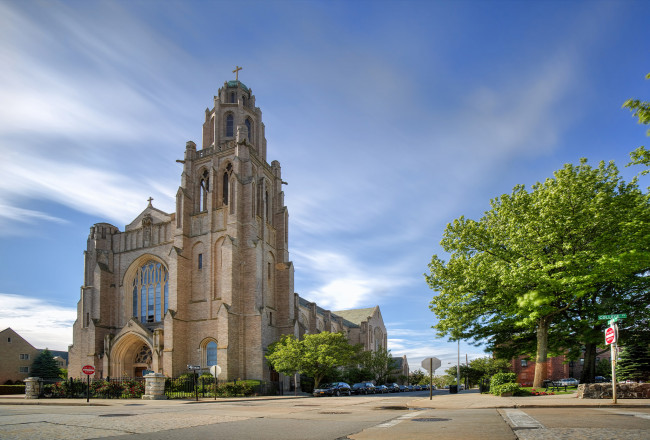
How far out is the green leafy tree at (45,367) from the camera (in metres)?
60.2

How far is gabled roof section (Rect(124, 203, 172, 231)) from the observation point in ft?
154

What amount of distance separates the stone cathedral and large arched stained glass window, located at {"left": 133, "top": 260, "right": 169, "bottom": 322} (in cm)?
10

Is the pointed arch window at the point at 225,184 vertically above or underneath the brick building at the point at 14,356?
above

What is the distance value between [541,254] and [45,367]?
6286 cm

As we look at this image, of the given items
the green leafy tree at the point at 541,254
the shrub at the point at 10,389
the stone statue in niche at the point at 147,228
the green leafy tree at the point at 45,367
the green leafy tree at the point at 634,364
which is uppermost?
the stone statue in niche at the point at 147,228

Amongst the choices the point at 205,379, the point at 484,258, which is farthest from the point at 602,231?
the point at 205,379

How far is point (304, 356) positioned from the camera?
38.0 metres

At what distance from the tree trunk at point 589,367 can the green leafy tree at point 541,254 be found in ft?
7.03

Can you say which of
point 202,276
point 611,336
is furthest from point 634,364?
point 202,276

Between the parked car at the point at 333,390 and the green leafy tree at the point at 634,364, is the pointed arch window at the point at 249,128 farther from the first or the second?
the green leafy tree at the point at 634,364

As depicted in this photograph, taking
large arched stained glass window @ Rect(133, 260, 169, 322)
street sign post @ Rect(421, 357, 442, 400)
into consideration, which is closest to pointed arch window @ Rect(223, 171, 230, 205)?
large arched stained glass window @ Rect(133, 260, 169, 322)

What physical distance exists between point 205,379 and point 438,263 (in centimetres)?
2057

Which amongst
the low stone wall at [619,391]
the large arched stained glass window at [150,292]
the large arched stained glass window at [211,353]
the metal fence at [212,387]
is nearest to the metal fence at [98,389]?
the metal fence at [212,387]

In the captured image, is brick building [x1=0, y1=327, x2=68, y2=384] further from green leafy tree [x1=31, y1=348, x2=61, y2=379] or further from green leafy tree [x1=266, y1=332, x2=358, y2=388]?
green leafy tree [x1=266, y1=332, x2=358, y2=388]
